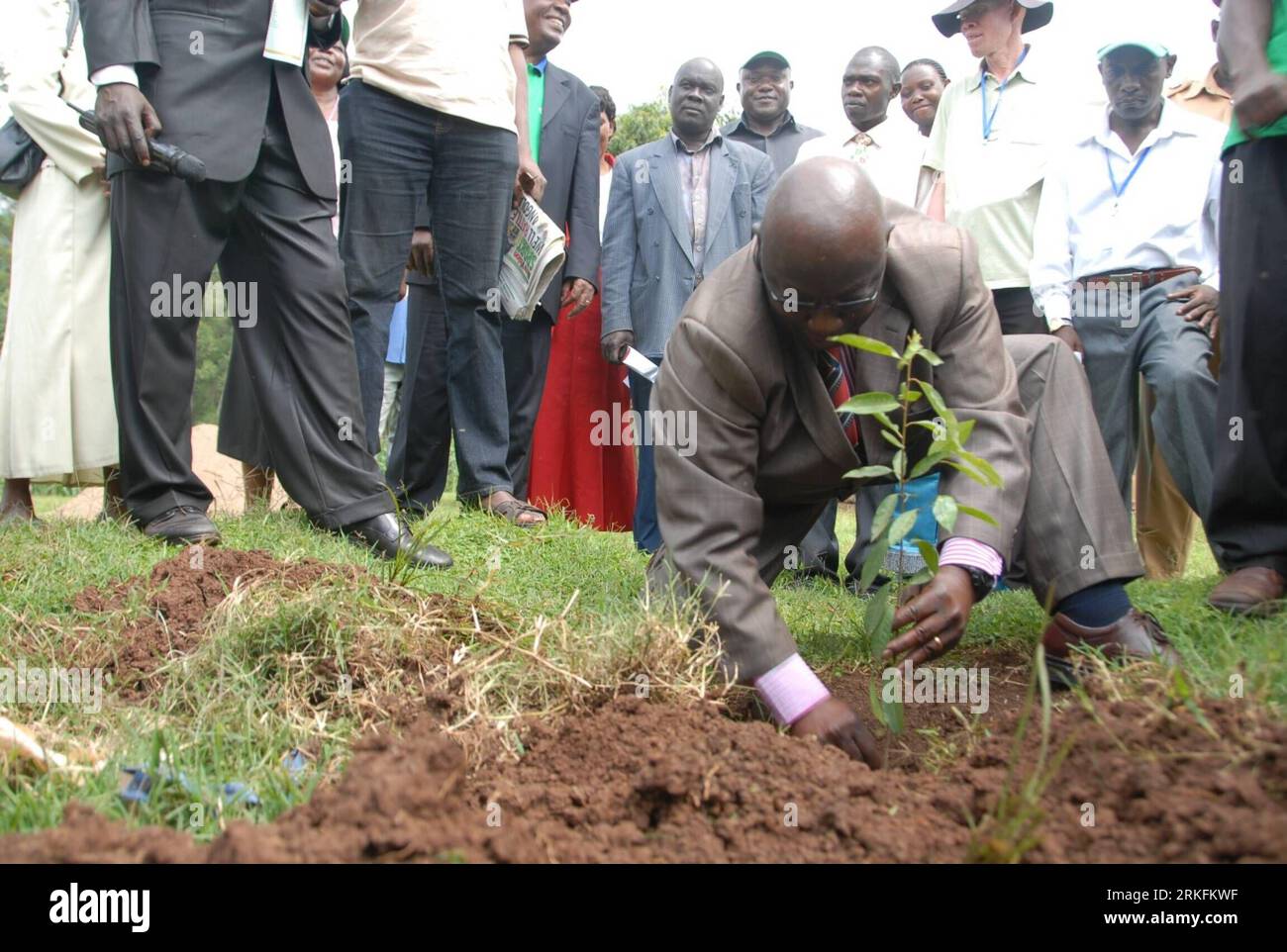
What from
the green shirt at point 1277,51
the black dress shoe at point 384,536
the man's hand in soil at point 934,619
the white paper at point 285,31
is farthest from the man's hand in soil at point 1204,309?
the white paper at point 285,31

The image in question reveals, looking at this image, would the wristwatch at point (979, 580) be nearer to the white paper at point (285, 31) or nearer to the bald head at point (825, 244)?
the bald head at point (825, 244)

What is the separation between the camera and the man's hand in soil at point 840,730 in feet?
8.04

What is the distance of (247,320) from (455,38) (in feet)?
4.53

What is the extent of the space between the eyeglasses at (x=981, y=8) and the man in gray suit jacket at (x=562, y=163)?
1.82 metres

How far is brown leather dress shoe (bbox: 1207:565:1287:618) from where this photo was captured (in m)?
3.38

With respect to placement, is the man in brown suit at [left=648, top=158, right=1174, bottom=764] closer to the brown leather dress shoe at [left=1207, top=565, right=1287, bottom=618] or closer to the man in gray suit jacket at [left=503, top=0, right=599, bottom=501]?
the brown leather dress shoe at [left=1207, top=565, right=1287, bottom=618]

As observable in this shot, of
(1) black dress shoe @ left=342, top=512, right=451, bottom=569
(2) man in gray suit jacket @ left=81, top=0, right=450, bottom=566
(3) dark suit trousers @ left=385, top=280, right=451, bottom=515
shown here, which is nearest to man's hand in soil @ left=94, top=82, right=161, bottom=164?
(2) man in gray suit jacket @ left=81, top=0, right=450, bottom=566

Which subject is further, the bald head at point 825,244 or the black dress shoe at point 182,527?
the black dress shoe at point 182,527

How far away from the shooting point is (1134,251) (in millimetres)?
4699

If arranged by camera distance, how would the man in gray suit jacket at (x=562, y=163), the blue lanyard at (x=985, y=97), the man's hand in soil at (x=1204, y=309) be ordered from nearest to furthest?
1. the man's hand in soil at (x=1204, y=309)
2. the blue lanyard at (x=985, y=97)
3. the man in gray suit jacket at (x=562, y=163)

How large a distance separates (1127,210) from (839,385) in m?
2.39

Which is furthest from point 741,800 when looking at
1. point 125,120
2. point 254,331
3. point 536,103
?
point 536,103

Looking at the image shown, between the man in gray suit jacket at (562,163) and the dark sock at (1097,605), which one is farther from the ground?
the man in gray suit jacket at (562,163)
